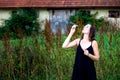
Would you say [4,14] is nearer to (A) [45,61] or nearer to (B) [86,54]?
(A) [45,61]

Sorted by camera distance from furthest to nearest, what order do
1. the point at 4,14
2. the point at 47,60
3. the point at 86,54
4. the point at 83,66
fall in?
1. the point at 4,14
2. the point at 47,60
3. the point at 83,66
4. the point at 86,54

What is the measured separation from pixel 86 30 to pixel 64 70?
6.90 feet

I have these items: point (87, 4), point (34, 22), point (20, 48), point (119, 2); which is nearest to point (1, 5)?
point (34, 22)

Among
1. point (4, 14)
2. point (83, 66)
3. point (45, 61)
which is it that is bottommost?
point (4, 14)

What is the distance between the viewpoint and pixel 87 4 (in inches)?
1011

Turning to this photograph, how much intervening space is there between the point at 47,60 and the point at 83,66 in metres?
1.89

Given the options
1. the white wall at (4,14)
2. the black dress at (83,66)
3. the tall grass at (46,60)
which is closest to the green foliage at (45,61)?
the tall grass at (46,60)

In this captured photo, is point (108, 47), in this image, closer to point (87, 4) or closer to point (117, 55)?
point (117, 55)

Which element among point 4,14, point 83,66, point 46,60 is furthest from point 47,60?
point 4,14

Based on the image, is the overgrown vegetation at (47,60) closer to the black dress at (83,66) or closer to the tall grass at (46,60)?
the tall grass at (46,60)

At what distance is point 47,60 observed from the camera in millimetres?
8203

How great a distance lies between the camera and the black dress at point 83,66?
250 inches

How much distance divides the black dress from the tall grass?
1558 mm

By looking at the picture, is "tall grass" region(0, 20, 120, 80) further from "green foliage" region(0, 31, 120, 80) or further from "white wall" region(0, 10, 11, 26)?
"white wall" region(0, 10, 11, 26)
